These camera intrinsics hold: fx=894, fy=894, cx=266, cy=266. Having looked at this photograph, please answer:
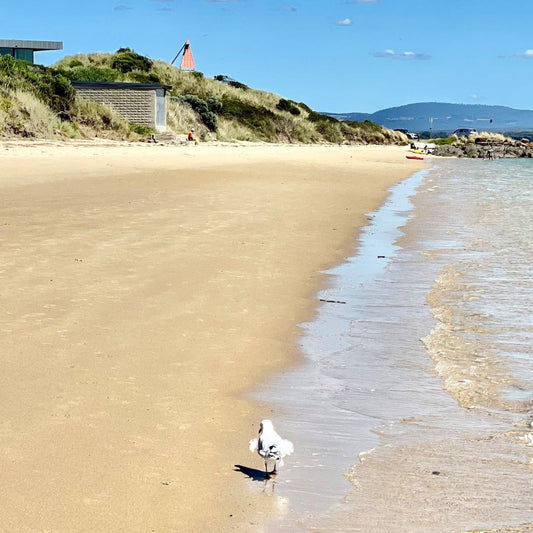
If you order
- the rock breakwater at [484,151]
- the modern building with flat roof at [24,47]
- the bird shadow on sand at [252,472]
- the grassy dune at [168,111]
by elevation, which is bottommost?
the bird shadow on sand at [252,472]

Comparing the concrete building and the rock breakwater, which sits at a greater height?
the concrete building

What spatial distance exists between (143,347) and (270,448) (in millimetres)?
2219

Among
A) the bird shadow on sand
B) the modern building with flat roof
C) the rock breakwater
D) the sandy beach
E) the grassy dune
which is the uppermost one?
the modern building with flat roof

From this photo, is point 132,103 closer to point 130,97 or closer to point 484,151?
point 130,97

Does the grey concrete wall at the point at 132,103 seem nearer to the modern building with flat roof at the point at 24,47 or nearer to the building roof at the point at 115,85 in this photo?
the building roof at the point at 115,85

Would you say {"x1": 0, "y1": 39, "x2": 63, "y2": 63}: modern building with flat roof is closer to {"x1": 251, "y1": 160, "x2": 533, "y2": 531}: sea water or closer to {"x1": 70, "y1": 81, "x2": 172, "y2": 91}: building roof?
{"x1": 70, "y1": 81, "x2": 172, "y2": 91}: building roof

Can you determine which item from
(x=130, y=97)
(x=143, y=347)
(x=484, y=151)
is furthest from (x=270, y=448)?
(x=484, y=151)

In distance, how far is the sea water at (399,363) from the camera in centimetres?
409

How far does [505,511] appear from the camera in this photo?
3459 millimetres

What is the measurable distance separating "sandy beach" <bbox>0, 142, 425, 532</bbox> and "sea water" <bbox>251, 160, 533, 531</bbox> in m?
0.19

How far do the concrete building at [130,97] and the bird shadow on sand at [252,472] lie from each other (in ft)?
124

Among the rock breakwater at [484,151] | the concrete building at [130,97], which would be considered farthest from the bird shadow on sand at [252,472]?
the rock breakwater at [484,151]

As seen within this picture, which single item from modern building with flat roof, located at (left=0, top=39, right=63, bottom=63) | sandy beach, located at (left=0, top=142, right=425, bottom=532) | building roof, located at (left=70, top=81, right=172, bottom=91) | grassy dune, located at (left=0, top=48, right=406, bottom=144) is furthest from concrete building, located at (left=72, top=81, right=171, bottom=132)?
sandy beach, located at (left=0, top=142, right=425, bottom=532)

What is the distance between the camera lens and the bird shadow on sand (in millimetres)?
3707
